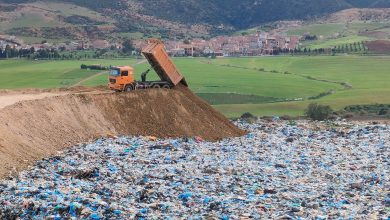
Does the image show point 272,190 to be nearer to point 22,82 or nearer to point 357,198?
point 357,198

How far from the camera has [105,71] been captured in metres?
64.6

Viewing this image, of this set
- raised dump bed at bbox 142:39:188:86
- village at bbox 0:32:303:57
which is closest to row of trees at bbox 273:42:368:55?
village at bbox 0:32:303:57

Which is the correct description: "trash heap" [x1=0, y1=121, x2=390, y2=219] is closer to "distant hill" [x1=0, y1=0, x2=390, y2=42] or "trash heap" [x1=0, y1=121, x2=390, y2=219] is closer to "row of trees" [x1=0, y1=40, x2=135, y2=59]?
"row of trees" [x1=0, y1=40, x2=135, y2=59]

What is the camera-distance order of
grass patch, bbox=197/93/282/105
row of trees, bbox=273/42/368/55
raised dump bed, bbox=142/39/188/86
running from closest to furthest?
raised dump bed, bbox=142/39/188/86 → grass patch, bbox=197/93/282/105 → row of trees, bbox=273/42/368/55

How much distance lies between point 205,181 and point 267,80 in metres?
48.7

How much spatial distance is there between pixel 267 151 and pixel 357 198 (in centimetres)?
791

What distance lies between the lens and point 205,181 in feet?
57.1

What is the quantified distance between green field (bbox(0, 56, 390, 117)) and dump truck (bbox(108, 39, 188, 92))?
14084 millimetres

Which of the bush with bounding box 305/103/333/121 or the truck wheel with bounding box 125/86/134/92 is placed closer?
the truck wheel with bounding box 125/86/134/92

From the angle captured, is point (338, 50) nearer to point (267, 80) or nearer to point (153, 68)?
point (267, 80)

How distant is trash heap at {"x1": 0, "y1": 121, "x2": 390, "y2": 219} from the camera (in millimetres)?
13898

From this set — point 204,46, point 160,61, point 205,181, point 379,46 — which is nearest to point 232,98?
point 160,61

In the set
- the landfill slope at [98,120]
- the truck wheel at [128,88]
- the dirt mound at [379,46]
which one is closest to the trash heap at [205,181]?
the landfill slope at [98,120]

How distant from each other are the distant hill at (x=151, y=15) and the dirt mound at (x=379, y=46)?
43.7 meters
